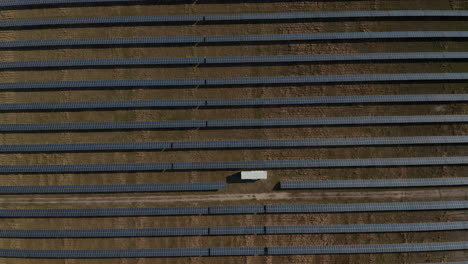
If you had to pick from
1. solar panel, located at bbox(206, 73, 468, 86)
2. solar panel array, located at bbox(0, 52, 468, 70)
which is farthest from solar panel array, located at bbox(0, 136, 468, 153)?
solar panel array, located at bbox(0, 52, 468, 70)

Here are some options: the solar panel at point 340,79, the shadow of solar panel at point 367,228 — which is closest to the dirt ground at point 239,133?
the shadow of solar panel at point 367,228

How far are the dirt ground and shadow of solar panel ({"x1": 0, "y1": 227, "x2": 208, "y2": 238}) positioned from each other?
48cm

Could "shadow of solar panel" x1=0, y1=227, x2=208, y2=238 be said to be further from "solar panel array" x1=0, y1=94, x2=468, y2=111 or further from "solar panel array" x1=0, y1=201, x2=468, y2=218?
"solar panel array" x1=0, y1=94, x2=468, y2=111

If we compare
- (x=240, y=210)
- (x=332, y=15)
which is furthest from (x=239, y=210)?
(x=332, y=15)

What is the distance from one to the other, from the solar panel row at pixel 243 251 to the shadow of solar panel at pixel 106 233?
1332mm

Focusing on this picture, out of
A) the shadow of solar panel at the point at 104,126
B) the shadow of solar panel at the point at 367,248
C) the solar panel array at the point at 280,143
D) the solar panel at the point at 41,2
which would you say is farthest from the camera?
the solar panel at the point at 41,2

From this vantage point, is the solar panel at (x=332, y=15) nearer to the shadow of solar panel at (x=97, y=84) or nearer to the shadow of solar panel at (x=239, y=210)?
the shadow of solar panel at (x=97, y=84)

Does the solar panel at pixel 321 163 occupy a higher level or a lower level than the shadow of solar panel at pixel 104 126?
lower

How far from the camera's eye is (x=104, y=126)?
2505 centimetres

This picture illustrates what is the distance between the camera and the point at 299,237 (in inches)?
957

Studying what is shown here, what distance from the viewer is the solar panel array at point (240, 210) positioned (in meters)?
24.2

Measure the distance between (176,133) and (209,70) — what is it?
21.4ft

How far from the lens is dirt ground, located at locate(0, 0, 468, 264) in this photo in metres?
24.4

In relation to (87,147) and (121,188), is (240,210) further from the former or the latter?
(87,147)
